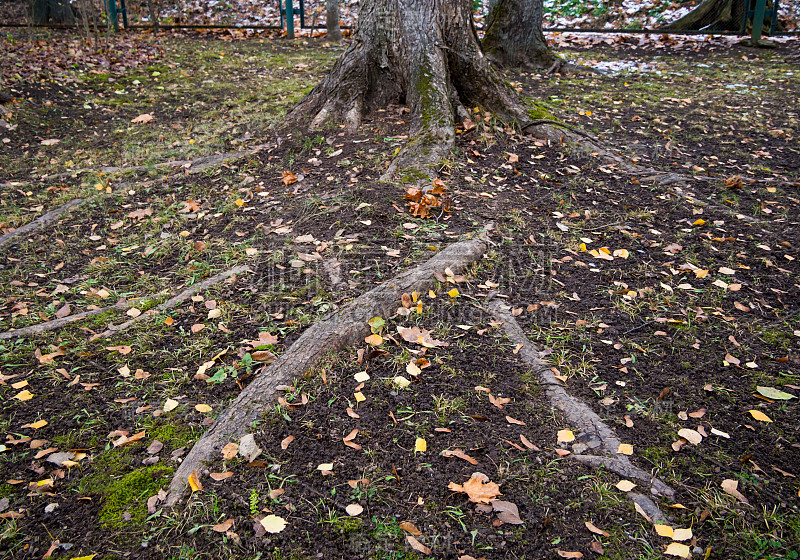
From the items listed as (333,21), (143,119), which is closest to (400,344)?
(143,119)

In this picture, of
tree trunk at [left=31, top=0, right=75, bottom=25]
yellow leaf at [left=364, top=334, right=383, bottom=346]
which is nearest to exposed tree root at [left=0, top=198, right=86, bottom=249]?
yellow leaf at [left=364, top=334, right=383, bottom=346]

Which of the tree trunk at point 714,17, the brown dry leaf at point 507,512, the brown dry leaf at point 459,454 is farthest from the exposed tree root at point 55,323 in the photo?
the tree trunk at point 714,17

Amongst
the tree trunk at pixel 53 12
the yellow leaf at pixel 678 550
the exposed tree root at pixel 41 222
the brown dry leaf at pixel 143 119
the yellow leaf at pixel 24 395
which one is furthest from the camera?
the tree trunk at pixel 53 12

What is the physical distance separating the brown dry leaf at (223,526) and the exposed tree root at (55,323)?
1.87 meters

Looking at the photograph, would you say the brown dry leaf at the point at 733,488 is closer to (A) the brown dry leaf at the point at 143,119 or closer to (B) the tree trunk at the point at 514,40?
(A) the brown dry leaf at the point at 143,119

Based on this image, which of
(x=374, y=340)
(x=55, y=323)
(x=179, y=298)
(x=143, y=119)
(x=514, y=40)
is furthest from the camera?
(x=514, y=40)

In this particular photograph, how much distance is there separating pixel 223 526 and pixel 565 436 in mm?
1451

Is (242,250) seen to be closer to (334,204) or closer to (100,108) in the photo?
(334,204)

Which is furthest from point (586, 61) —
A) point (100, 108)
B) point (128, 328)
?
point (128, 328)

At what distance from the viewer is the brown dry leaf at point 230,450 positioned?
2176 millimetres

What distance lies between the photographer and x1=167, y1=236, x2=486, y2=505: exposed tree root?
2.23 meters

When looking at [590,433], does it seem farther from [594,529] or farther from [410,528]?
[410,528]

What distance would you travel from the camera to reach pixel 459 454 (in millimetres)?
2170

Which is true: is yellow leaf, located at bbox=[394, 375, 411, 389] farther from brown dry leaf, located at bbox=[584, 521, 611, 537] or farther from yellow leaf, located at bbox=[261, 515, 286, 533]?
brown dry leaf, located at bbox=[584, 521, 611, 537]
